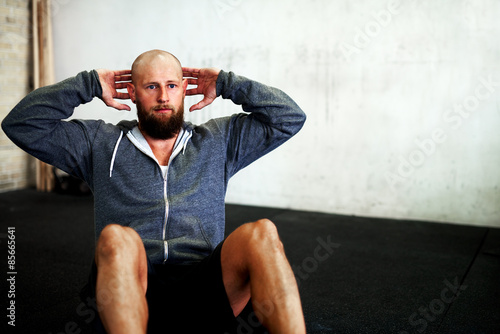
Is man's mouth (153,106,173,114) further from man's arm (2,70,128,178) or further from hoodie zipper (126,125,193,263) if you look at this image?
man's arm (2,70,128,178)

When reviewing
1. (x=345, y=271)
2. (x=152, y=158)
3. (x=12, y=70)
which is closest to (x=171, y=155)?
(x=152, y=158)

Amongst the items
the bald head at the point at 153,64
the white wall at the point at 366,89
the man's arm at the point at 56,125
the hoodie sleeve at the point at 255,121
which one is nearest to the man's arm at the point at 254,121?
the hoodie sleeve at the point at 255,121

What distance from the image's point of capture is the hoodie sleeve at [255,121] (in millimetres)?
1865

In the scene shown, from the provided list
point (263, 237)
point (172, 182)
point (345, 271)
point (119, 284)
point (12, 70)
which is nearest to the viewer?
point (119, 284)

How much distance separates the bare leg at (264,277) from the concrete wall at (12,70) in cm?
453

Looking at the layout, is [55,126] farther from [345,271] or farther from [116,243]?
[345,271]

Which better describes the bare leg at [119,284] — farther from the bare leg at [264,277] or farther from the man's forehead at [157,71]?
the man's forehead at [157,71]

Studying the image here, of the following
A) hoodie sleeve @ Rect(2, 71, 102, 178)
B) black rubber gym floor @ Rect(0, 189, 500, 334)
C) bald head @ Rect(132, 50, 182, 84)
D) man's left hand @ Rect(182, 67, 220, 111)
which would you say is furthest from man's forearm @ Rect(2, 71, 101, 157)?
black rubber gym floor @ Rect(0, 189, 500, 334)

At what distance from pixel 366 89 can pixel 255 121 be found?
2.37 metres

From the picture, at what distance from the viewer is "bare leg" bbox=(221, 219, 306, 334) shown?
1.28m

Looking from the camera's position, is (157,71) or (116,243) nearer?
(116,243)

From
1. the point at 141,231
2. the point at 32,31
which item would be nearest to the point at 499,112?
the point at 141,231

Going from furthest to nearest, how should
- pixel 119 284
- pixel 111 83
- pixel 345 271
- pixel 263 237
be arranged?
pixel 345 271 → pixel 111 83 → pixel 263 237 → pixel 119 284

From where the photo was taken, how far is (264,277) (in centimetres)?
134
